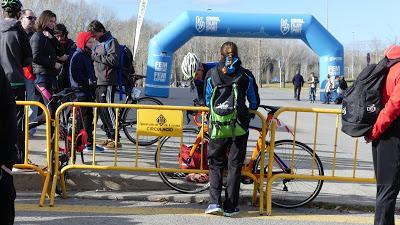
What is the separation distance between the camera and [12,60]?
6.14m

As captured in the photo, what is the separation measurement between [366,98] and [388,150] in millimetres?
462

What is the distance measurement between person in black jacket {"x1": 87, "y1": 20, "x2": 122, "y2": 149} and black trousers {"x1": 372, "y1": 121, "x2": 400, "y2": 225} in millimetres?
4842

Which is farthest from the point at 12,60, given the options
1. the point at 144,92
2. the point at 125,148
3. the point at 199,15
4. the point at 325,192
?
the point at 144,92

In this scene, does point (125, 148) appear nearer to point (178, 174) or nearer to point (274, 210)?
point (178, 174)

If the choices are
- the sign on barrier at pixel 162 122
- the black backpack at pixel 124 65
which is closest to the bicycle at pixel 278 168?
the sign on barrier at pixel 162 122

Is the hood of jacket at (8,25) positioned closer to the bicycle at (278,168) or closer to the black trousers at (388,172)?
the bicycle at (278,168)

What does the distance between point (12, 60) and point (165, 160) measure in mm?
2204

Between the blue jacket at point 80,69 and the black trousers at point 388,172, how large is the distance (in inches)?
184

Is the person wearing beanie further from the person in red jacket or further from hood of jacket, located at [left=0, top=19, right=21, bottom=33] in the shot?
the person in red jacket

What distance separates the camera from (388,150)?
446 cm

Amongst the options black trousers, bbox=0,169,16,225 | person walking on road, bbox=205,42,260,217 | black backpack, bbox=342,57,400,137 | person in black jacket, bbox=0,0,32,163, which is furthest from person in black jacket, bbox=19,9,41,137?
black backpack, bbox=342,57,400,137

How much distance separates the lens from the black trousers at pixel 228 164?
564cm

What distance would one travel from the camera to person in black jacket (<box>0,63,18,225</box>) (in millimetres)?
3355

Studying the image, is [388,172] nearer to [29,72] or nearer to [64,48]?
[29,72]
